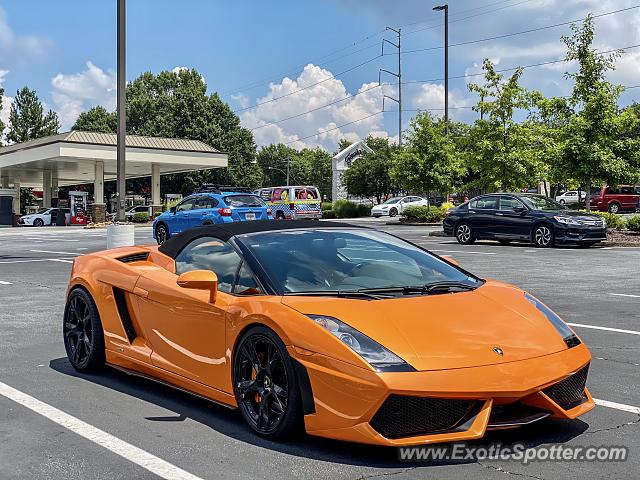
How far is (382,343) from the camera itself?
3.89 meters

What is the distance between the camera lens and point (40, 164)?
53.8 metres

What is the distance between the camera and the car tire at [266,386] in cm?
409

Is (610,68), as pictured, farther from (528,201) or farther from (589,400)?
(589,400)

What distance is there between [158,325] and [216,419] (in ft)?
2.81

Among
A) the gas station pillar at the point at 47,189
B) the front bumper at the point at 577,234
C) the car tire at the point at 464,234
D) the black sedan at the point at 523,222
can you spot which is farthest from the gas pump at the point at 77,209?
the front bumper at the point at 577,234

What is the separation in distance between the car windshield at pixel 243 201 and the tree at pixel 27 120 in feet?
282

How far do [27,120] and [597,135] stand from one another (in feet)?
303

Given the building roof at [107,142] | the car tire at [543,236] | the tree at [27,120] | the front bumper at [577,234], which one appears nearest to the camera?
the front bumper at [577,234]

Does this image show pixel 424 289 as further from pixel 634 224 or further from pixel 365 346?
pixel 634 224

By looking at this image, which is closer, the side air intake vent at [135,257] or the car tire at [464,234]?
the side air intake vent at [135,257]

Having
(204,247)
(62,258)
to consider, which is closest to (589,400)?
(204,247)

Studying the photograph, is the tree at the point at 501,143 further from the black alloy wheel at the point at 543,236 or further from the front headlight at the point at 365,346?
the front headlight at the point at 365,346

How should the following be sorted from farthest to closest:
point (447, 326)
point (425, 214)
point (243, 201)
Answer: point (425, 214) < point (243, 201) < point (447, 326)

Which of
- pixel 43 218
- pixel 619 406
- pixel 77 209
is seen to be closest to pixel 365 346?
pixel 619 406
